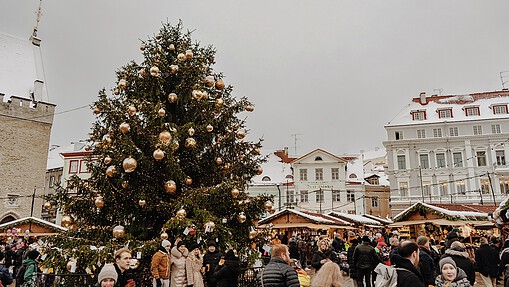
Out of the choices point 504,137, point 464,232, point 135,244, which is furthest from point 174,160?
point 504,137

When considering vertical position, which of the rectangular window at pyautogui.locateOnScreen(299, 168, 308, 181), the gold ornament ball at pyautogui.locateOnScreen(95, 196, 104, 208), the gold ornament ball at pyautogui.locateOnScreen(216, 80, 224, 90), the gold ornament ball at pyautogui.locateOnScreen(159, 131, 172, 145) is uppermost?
the rectangular window at pyautogui.locateOnScreen(299, 168, 308, 181)

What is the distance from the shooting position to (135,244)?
841cm

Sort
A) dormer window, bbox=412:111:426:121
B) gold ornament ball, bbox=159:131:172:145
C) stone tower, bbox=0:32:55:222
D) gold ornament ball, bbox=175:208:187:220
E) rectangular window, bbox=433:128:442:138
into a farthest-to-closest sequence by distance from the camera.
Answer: dormer window, bbox=412:111:426:121, rectangular window, bbox=433:128:442:138, stone tower, bbox=0:32:55:222, gold ornament ball, bbox=159:131:172:145, gold ornament ball, bbox=175:208:187:220

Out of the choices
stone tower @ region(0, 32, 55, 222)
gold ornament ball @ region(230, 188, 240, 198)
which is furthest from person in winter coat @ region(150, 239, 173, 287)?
stone tower @ region(0, 32, 55, 222)

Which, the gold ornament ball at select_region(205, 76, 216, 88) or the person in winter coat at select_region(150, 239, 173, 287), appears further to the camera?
the gold ornament ball at select_region(205, 76, 216, 88)

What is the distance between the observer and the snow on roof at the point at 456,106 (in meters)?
41.3

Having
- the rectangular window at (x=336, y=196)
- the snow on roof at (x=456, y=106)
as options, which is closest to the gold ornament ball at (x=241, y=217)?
the rectangular window at (x=336, y=196)

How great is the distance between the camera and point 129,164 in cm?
850

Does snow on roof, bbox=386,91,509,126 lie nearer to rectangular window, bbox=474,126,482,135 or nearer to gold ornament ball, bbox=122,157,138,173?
rectangular window, bbox=474,126,482,135

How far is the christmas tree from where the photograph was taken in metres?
8.60

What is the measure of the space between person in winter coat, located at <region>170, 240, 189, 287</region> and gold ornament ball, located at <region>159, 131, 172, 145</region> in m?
2.27

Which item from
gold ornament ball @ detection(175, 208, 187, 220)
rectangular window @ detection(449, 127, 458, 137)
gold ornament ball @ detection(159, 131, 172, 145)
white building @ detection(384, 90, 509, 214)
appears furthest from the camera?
rectangular window @ detection(449, 127, 458, 137)

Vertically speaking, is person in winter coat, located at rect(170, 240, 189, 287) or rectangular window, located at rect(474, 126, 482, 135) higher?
rectangular window, located at rect(474, 126, 482, 135)

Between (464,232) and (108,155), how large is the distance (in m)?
18.4
